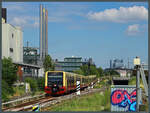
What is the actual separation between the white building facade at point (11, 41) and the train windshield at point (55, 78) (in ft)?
43.1

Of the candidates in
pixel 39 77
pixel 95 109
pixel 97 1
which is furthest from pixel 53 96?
pixel 97 1

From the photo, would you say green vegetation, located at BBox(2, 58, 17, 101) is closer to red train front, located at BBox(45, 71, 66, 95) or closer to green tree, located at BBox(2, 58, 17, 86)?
green tree, located at BBox(2, 58, 17, 86)

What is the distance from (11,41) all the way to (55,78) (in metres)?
16.6

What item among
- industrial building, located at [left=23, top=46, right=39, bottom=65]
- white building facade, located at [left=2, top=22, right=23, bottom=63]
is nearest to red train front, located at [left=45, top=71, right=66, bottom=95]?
industrial building, located at [left=23, top=46, right=39, bottom=65]

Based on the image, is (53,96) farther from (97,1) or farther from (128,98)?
(97,1)

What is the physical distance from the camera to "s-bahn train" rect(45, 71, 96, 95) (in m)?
11.5

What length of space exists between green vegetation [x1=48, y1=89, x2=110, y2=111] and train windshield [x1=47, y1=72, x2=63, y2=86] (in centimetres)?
251

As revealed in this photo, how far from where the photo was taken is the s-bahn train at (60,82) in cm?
1152

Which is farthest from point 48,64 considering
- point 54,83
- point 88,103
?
point 88,103

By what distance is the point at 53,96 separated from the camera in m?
11.8

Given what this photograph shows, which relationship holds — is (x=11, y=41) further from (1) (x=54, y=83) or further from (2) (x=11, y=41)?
(1) (x=54, y=83)

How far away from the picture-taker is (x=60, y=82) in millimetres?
12008

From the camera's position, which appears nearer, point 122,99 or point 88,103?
point 122,99

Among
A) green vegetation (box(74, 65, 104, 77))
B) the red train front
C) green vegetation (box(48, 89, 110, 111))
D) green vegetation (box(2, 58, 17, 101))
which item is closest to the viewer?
green vegetation (box(48, 89, 110, 111))
